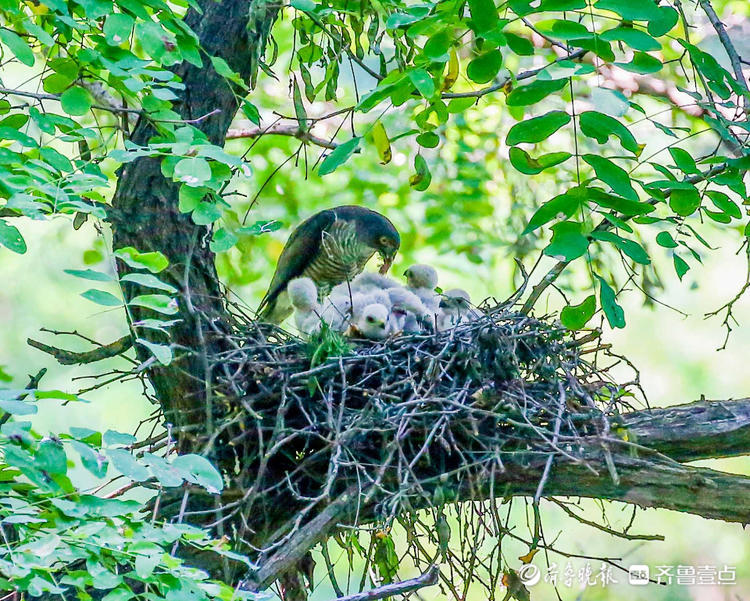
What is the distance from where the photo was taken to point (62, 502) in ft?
5.78

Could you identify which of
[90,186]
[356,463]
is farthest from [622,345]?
[90,186]

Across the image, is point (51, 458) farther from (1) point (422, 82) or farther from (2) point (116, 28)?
(1) point (422, 82)

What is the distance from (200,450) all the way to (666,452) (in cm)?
133

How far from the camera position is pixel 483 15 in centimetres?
219

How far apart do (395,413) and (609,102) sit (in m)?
1.17

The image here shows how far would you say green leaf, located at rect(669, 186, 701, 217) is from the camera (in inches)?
99.9

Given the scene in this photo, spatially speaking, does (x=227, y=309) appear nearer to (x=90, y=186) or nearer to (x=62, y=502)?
(x=90, y=186)

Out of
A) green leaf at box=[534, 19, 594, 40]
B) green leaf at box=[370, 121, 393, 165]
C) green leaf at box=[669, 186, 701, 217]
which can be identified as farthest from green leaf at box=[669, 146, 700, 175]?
green leaf at box=[370, 121, 393, 165]

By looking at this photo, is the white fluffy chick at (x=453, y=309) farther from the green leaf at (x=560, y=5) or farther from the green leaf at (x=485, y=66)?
the green leaf at (x=560, y=5)

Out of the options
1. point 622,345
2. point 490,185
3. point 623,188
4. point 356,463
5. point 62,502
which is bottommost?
point 62,502

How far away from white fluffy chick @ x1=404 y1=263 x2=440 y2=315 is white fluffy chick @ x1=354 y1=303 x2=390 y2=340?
0.53 metres

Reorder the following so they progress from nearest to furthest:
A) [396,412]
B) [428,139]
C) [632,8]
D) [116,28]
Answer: [632,8], [116,28], [396,412], [428,139]

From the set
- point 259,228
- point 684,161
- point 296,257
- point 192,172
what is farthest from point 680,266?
point 296,257

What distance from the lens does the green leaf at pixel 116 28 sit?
2.16m
